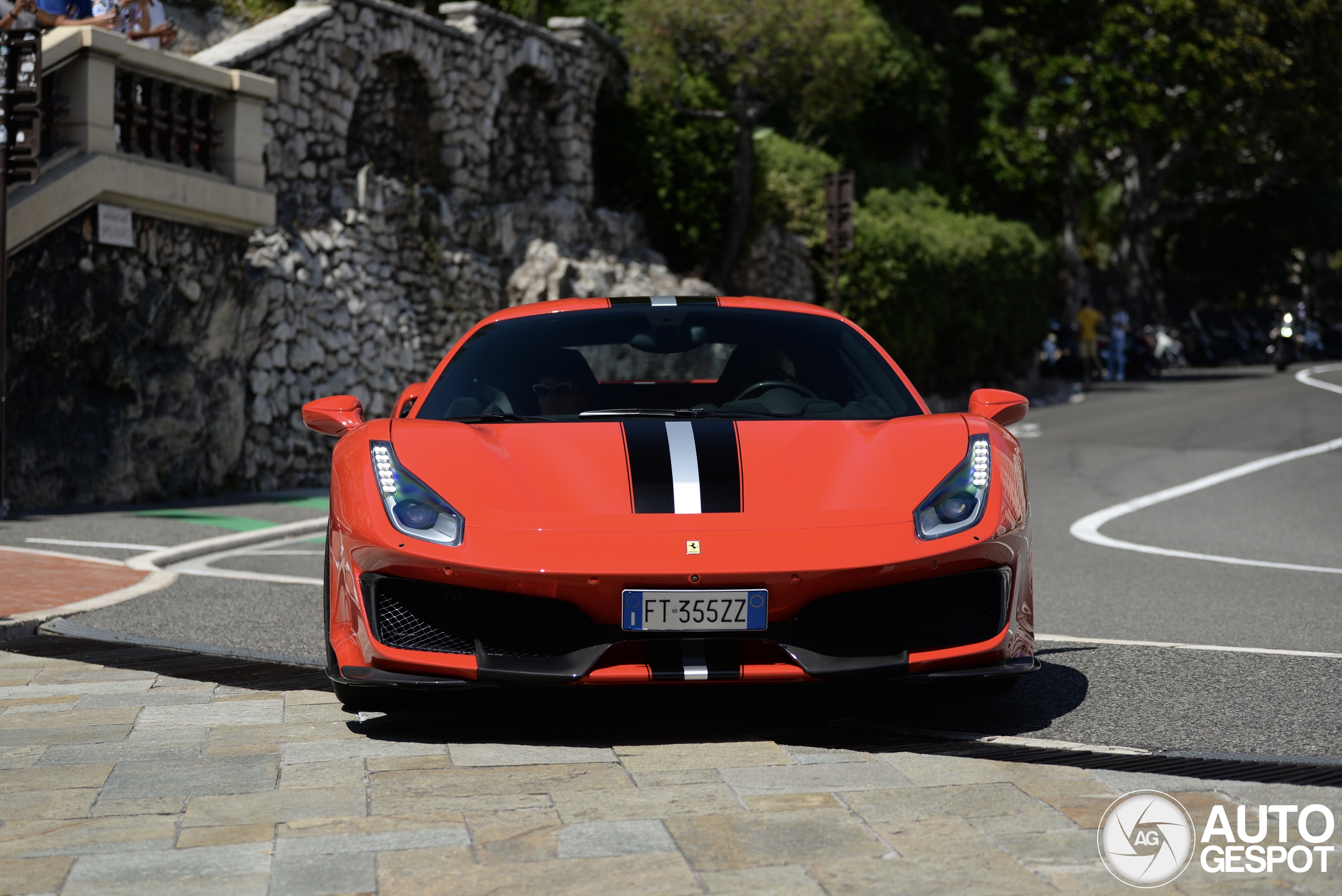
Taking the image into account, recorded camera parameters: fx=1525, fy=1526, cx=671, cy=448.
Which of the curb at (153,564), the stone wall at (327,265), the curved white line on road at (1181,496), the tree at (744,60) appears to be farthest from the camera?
the tree at (744,60)

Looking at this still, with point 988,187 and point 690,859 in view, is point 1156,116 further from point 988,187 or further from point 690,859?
point 690,859

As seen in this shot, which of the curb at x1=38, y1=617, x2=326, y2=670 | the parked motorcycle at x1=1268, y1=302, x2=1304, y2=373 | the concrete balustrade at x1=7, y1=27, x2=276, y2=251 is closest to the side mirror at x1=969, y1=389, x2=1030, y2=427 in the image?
the curb at x1=38, y1=617, x2=326, y2=670

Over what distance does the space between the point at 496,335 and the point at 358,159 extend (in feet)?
40.7

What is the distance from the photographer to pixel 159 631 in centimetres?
669

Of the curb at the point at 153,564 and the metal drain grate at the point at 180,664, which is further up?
the metal drain grate at the point at 180,664

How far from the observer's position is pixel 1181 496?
13.2m

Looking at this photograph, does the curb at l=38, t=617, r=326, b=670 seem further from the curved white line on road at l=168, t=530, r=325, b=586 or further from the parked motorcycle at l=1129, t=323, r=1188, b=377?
the parked motorcycle at l=1129, t=323, r=1188, b=377

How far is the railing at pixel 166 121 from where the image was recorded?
1293cm

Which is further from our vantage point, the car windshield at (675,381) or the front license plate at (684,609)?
the car windshield at (675,381)

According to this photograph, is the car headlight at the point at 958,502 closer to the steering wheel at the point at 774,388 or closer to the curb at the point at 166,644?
the steering wheel at the point at 774,388

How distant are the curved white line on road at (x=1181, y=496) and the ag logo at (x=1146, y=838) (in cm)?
566

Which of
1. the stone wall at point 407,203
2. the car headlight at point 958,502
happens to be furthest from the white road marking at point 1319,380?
the car headlight at point 958,502

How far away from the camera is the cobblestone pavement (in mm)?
3090
